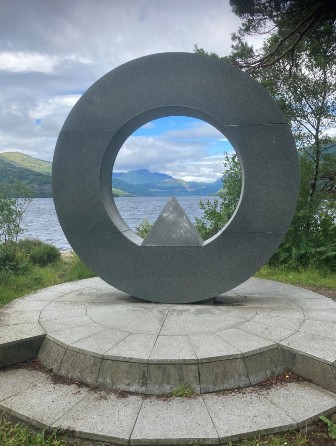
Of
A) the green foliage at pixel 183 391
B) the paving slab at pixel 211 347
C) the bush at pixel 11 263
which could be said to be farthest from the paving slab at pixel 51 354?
the bush at pixel 11 263

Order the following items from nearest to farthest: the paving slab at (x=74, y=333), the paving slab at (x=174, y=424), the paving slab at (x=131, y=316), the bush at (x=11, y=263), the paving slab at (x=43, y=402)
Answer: the paving slab at (x=174, y=424), the paving slab at (x=43, y=402), the paving slab at (x=74, y=333), the paving slab at (x=131, y=316), the bush at (x=11, y=263)

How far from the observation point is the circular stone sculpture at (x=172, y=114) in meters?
6.50

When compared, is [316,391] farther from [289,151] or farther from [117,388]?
[289,151]

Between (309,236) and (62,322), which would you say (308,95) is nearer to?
(309,236)

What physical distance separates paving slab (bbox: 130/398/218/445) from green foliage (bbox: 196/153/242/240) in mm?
9445

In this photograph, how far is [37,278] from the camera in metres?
10.3

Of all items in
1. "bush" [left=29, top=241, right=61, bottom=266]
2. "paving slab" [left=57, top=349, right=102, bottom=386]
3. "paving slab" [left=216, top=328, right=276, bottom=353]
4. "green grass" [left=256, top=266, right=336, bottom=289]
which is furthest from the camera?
"bush" [left=29, top=241, right=61, bottom=266]

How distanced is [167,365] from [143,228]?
9.07 m

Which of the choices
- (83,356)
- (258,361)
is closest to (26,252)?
(83,356)

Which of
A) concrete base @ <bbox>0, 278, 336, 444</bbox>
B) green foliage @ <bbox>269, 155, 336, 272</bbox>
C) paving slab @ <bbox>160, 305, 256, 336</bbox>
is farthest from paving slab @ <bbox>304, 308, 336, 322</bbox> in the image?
green foliage @ <bbox>269, 155, 336, 272</bbox>

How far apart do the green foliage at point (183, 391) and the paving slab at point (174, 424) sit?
0.18 feet

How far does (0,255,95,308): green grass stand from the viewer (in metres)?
8.72

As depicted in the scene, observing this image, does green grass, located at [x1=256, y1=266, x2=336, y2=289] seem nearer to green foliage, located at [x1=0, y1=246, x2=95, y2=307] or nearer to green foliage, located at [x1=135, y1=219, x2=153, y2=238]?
green foliage, located at [x1=135, y1=219, x2=153, y2=238]

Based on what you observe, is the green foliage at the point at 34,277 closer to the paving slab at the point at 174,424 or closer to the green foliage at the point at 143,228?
the green foliage at the point at 143,228
